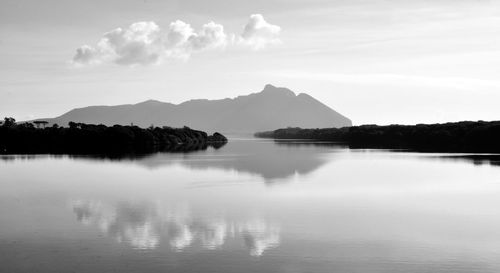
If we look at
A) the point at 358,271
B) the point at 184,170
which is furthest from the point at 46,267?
the point at 184,170

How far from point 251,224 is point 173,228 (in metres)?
4.24

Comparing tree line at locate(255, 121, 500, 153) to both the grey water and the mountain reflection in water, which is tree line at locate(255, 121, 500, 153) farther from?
the mountain reflection in water

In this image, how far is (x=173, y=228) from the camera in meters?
27.4

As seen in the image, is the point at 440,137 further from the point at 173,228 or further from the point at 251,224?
the point at 173,228

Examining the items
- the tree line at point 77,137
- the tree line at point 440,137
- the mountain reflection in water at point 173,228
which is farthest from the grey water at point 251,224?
the tree line at point 77,137

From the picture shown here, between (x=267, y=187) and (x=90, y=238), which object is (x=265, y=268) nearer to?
(x=90, y=238)

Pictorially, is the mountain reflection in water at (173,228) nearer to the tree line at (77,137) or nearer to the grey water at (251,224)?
the grey water at (251,224)

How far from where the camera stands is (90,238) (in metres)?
24.8

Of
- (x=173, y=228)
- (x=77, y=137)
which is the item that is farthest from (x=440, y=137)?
(x=173, y=228)

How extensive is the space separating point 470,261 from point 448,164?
5353cm

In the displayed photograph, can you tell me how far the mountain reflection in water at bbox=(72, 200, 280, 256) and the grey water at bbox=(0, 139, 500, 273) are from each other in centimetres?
6

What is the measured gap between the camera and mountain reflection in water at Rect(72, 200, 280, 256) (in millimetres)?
23781

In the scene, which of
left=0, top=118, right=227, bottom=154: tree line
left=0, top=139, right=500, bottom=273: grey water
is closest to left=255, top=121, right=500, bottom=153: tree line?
left=0, top=118, right=227, bottom=154: tree line

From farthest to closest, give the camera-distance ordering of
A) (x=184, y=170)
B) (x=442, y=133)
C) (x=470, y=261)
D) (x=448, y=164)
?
1. (x=442, y=133)
2. (x=448, y=164)
3. (x=184, y=170)
4. (x=470, y=261)
